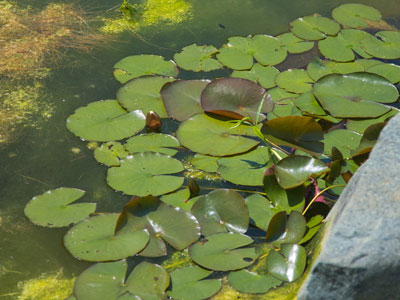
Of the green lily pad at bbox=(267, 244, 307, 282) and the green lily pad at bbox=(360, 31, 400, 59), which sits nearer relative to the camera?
the green lily pad at bbox=(267, 244, 307, 282)

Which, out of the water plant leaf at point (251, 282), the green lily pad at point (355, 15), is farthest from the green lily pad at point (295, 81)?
the water plant leaf at point (251, 282)

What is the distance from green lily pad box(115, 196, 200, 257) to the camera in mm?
2059

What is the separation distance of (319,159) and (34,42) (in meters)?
1.70

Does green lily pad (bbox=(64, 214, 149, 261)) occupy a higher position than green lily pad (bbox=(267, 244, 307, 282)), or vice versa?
green lily pad (bbox=(64, 214, 149, 261))

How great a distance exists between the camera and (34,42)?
316 cm

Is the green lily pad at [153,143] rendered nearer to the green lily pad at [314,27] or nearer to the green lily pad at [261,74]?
the green lily pad at [261,74]

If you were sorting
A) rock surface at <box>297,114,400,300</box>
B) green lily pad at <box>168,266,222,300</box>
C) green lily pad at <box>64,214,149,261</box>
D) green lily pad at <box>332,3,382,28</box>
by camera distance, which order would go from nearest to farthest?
rock surface at <box>297,114,400,300</box>
green lily pad at <box>168,266,222,300</box>
green lily pad at <box>64,214,149,261</box>
green lily pad at <box>332,3,382,28</box>

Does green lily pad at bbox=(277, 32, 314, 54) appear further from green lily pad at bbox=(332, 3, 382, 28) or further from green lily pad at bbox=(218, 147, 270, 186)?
green lily pad at bbox=(218, 147, 270, 186)

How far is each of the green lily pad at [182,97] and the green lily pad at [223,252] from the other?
717mm

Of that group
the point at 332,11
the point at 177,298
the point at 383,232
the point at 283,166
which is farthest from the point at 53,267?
the point at 332,11

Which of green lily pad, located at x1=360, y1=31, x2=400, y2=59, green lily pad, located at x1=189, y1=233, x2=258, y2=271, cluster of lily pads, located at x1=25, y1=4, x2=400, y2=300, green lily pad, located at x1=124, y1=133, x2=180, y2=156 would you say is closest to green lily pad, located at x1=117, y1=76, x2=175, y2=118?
cluster of lily pads, located at x1=25, y1=4, x2=400, y2=300

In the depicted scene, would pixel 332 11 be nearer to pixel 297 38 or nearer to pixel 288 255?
pixel 297 38

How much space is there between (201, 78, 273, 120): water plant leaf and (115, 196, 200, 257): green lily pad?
0.64 meters

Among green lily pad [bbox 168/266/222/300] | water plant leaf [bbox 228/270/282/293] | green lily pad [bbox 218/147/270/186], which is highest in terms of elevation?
green lily pad [bbox 218/147/270/186]
